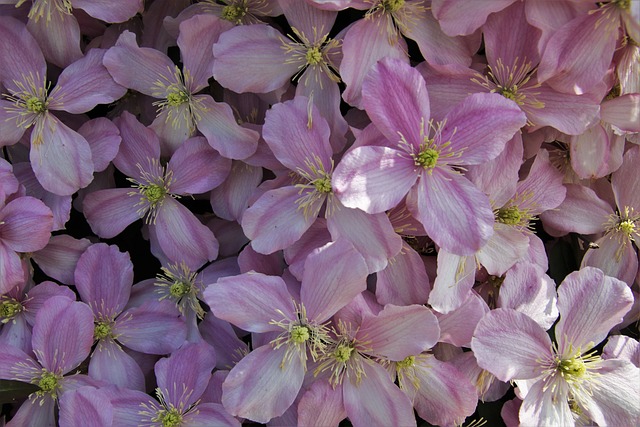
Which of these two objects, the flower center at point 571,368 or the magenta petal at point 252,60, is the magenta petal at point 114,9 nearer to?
the magenta petal at point 252,60

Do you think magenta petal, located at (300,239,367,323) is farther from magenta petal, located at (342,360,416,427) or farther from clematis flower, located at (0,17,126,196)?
clematis flower, located at (0,17,126,196)

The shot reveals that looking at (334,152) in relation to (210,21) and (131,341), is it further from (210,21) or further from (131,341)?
(131,341)

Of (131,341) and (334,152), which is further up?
(334,152)

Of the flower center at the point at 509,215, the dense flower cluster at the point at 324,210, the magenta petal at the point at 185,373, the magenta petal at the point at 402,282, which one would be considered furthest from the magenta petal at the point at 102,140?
the flower center at the point at 509,215

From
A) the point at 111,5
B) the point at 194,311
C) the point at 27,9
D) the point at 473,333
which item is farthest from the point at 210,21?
the point at 473,333

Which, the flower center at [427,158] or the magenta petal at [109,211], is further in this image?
the magenta petal at [109,211]

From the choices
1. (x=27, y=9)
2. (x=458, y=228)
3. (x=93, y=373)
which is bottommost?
(x=93, y=373)

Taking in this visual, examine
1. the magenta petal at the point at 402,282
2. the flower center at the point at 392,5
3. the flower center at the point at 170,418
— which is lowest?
the flower center at the point at 170,418

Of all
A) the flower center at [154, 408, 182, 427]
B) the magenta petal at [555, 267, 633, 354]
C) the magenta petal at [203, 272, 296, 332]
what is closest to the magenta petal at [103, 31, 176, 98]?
the magenta petal at [203, 272, 296, 332]
